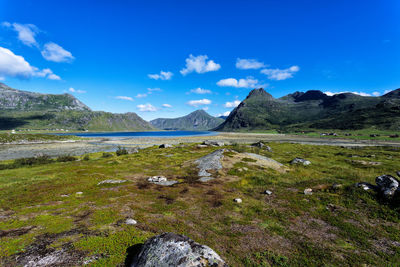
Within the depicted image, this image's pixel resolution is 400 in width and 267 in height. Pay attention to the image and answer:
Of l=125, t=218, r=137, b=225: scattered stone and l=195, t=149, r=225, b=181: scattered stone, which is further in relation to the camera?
l=195, t=149, r=225, b=181: scattered stone

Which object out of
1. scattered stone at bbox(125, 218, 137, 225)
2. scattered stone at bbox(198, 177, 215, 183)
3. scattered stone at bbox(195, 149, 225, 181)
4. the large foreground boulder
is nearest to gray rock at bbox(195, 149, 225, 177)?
scattered stone at bbox(195, 149, 225, 181)

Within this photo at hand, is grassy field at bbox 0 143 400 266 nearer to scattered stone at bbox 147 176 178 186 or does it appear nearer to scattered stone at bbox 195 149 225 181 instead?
scattered stone at bbox 147 176 178 186

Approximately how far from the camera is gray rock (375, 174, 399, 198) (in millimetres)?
14583

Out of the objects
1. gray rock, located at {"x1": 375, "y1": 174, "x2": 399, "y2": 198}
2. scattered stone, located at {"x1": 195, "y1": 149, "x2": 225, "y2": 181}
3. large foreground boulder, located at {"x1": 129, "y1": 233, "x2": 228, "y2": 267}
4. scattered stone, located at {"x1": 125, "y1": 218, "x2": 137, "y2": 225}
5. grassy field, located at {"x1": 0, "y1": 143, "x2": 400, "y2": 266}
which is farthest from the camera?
scattered stone, located at {"x1": 195, "y1": 149, "x2": 225, "y2": 181}

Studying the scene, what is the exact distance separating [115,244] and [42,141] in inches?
5830

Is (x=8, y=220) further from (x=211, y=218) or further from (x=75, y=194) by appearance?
(x=211, y=218)

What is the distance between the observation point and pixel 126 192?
17688 millimetres

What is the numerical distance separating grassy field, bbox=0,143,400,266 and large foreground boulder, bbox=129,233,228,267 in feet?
5.11

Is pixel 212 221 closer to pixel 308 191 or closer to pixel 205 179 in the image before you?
pixel 205 179

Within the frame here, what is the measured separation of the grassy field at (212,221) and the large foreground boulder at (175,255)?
5.11 feet

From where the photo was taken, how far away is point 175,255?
6641mm

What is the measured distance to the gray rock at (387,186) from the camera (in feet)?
47.8

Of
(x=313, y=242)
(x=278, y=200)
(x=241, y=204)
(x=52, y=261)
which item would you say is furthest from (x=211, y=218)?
(x=52, y=261)

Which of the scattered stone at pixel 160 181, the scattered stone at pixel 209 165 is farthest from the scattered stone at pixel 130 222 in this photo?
the scattered stone at pixel 209 165
